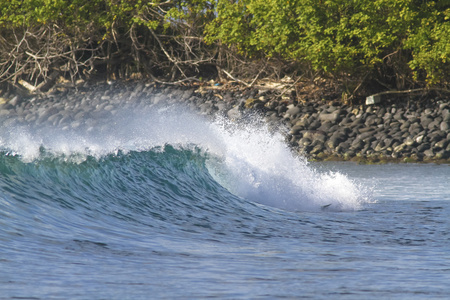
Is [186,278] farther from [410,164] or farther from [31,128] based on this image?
[31,128]

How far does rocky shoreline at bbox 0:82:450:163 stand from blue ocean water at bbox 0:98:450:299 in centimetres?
537

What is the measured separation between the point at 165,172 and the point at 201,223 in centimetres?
355

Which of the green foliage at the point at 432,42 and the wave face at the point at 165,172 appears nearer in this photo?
the wave face at the point at 165,172

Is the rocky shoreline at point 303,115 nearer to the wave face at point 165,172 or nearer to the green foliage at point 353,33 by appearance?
the green foliage at point 353,33

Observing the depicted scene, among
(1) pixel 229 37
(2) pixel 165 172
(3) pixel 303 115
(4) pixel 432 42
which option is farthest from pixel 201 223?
(1) pixel 229 37

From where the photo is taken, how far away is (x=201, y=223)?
8930 mm

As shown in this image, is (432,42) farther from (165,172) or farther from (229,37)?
(165,172)

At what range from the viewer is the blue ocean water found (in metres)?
5.19

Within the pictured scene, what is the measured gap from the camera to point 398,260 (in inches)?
252

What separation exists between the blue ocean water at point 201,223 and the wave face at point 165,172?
0.04 meters

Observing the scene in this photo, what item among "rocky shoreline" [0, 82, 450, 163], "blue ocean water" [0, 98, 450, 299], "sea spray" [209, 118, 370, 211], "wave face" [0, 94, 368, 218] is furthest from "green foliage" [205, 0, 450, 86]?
"sea spray" [209, 118, 370, 211]

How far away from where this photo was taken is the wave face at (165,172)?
980 centimetres

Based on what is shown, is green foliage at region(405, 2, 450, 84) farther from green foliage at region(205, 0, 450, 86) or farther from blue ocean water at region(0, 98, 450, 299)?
blue ocean water at region(0, 98, 450, 299)

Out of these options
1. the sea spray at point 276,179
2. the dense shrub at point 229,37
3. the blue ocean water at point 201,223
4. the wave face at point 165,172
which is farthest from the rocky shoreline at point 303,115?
the sea spray at point 276,179
